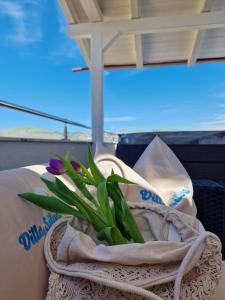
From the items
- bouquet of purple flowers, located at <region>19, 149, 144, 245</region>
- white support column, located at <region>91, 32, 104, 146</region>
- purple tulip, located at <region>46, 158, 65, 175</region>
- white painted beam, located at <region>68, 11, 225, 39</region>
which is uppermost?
white painted beam, located at <region>68, 11, 225, 39</region>

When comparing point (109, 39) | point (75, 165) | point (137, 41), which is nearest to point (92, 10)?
point (109, 39)

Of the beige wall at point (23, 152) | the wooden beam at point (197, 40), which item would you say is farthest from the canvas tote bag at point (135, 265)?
the wooden beam at point (197, 40)

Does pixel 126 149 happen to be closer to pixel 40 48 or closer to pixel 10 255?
pixel 10 255

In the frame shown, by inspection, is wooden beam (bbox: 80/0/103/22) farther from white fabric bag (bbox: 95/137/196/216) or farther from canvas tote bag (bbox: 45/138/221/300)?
canvas tote bag (bbox: 45/138/221/300)

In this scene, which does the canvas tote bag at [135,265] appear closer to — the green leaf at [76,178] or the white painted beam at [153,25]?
the green leaf at [76,178]

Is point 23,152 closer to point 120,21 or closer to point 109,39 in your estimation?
point 109,39

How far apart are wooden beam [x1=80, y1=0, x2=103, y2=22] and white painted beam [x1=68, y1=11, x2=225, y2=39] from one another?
6cm

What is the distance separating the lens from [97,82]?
9.27ft

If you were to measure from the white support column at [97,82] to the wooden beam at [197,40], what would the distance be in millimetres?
1159

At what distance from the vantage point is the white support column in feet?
9.12

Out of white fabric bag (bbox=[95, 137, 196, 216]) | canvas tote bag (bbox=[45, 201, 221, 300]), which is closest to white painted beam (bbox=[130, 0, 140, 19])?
white fabric bag (bbox=[95, 137, 196, 216])

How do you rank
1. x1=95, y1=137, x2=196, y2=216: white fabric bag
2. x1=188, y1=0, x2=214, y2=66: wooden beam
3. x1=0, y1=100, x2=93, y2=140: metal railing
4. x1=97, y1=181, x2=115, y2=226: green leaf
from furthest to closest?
x1=188, y1=0, x2=214, y2=66: wooden beam
x1=0, y1=100, x2=93, y2=140: metal railing
x1=95, y1=137, x2=196, y2=216: white fabric bag
x1=97, y1=181, x2=115, y2=226: green leaf

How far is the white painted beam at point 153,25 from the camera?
A: 275cm

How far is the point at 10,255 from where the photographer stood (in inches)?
18.1
